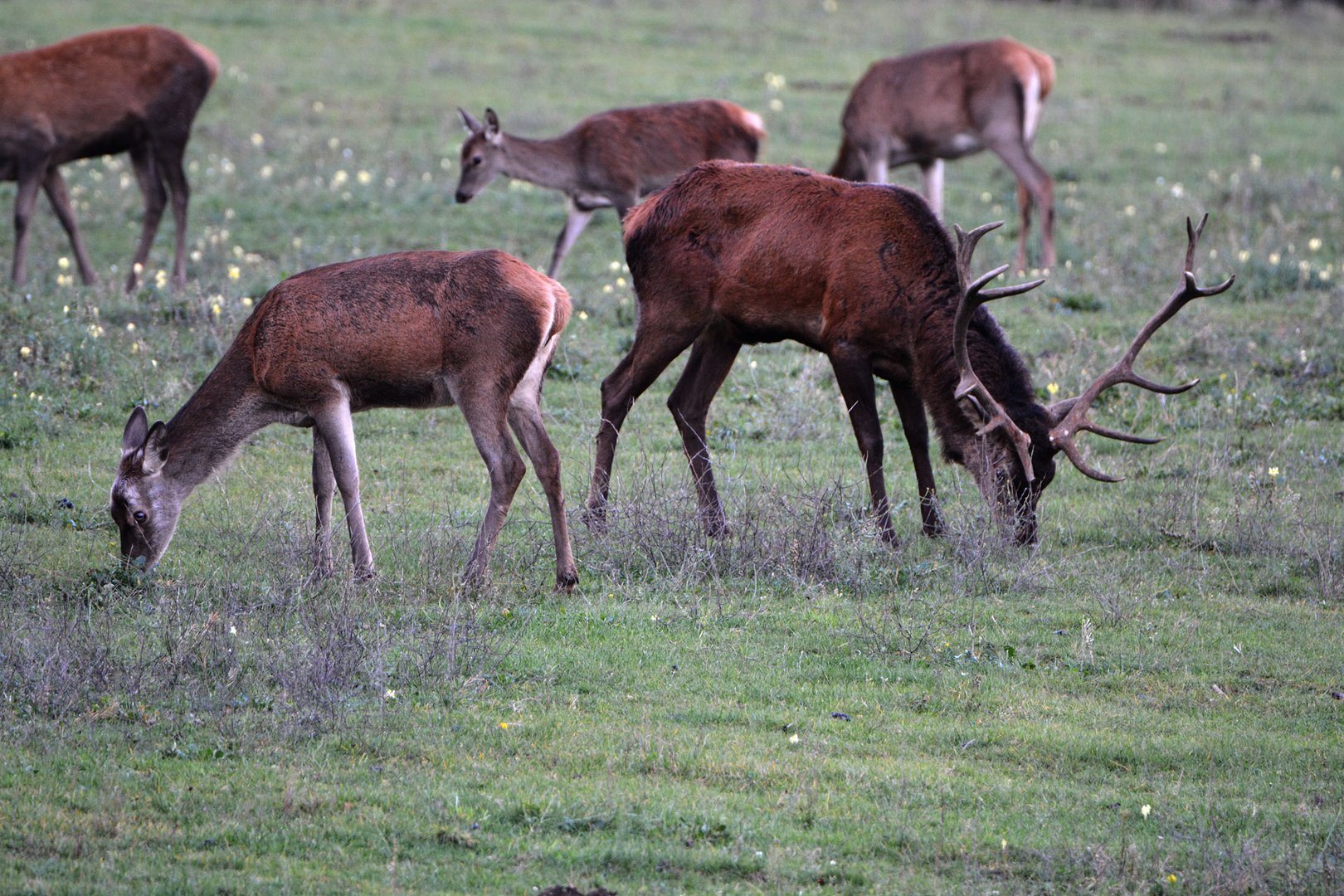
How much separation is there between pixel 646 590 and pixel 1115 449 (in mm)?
4359

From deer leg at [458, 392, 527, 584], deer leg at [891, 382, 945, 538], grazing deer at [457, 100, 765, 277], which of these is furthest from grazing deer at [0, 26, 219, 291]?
deer leg at [891, 382, 945, 538]

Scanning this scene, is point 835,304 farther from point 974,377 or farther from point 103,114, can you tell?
point 103,114

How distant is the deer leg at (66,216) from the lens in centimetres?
1329

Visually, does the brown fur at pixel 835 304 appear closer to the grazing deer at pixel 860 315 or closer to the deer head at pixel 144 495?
the grazing deer at pixel 860 315

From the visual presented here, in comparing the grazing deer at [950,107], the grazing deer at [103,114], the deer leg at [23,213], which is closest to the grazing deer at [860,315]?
the grazing deer at [103,114]

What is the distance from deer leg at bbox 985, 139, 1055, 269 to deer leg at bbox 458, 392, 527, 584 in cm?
801

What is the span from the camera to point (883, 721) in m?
6.27

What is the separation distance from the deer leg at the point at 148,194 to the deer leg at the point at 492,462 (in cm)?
696

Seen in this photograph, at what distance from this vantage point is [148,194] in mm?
14055

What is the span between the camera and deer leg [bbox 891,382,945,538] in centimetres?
891

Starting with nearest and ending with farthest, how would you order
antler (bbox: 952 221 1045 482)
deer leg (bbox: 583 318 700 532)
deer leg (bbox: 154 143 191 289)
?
1. antler (bbox: 952 221 1045 482)
2. deer leg (bbox: 583 318 700 532)
3. deer leg (bbox: 154 143 191 289)

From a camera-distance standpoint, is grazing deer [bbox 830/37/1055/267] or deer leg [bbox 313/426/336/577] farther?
grazing deer [bbox 830/37/1055/267]

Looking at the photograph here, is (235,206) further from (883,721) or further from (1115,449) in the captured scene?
(883,721)

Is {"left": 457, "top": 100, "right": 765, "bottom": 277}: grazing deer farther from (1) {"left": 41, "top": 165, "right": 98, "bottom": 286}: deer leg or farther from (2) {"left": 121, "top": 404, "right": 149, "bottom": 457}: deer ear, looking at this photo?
(2) {"left": 121, "top": 404, "right": 149, "bottom": 457}: deer ear
